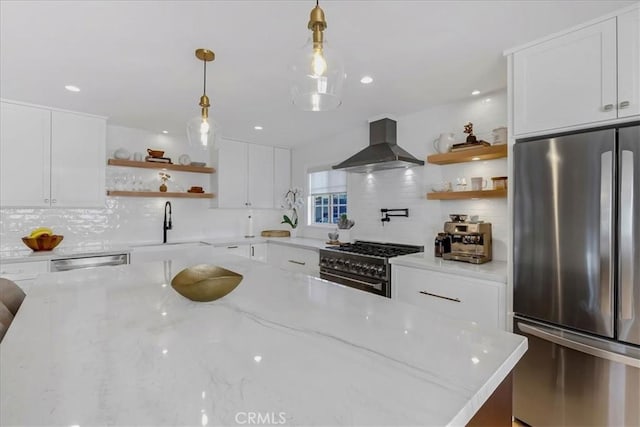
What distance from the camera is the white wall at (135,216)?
3.40 metres

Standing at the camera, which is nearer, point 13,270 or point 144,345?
Result: point 144,345

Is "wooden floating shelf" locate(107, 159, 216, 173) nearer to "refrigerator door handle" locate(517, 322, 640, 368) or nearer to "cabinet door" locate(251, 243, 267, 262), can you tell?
"cabinet door" locate(251, 243, 267, 262)

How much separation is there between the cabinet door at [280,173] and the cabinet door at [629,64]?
415 cm

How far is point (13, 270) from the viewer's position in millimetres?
2740

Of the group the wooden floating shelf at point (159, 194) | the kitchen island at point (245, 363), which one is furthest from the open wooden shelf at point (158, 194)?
the kitchen island at point (245, 363)

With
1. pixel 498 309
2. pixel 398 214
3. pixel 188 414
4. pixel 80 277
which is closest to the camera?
pixel 188 414

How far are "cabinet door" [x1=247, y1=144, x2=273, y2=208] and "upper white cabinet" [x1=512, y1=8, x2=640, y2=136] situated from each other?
11.9 ft

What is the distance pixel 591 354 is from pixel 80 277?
290 cm

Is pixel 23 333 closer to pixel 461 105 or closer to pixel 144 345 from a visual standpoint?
pixel 144 345

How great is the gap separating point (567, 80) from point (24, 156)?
4680mm

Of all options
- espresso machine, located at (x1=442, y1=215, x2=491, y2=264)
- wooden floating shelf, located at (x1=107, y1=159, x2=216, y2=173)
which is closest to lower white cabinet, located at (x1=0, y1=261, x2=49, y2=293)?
wooden floating shelf, located at (x1=107, y1=159, x2=216, y2=173)

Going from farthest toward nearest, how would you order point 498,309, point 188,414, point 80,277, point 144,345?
point 498,309, point 80,277, point 144,345, point 188,414

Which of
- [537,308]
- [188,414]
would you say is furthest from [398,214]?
[188,414]

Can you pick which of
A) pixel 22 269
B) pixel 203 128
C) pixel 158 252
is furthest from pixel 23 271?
pixel 203 128
